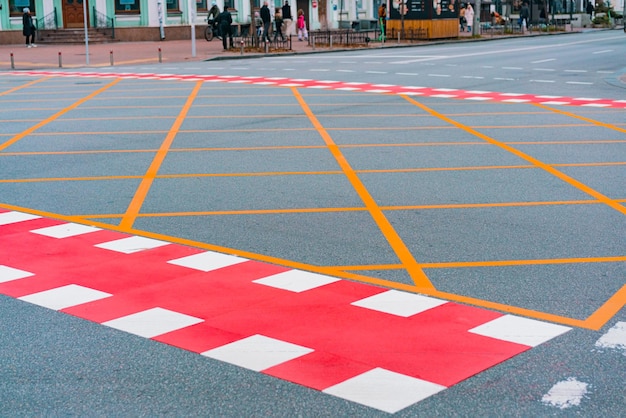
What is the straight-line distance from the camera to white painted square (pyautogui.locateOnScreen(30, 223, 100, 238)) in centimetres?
927

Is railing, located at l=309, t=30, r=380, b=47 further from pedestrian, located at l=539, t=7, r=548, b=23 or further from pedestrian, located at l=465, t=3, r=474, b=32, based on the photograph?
pedestrian, located at l=539, t=7, r=548, b=23

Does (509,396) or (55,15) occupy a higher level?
(55,15)

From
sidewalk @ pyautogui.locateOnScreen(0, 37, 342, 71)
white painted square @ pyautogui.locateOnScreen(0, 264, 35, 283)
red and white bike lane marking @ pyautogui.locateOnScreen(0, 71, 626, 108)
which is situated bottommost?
white painted square @ pyautogui.locateOnScreen(0, 264, 35, 283)

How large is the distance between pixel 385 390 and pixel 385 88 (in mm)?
19637

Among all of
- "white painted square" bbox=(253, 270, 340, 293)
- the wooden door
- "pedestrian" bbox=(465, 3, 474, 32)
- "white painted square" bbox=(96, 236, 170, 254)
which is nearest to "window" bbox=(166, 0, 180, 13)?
the wooden door

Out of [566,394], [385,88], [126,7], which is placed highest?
[126,7]

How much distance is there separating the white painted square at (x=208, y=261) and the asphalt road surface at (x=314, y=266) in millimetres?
27

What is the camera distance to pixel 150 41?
187 ft

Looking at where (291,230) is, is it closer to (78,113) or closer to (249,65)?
(78,113)

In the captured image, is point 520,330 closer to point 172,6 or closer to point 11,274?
point 11,274

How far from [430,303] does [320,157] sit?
705 cm

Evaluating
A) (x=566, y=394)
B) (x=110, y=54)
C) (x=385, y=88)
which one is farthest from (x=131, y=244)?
(x=110, y=54)

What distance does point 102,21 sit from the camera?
5656cm

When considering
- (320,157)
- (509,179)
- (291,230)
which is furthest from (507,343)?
(320,157)
